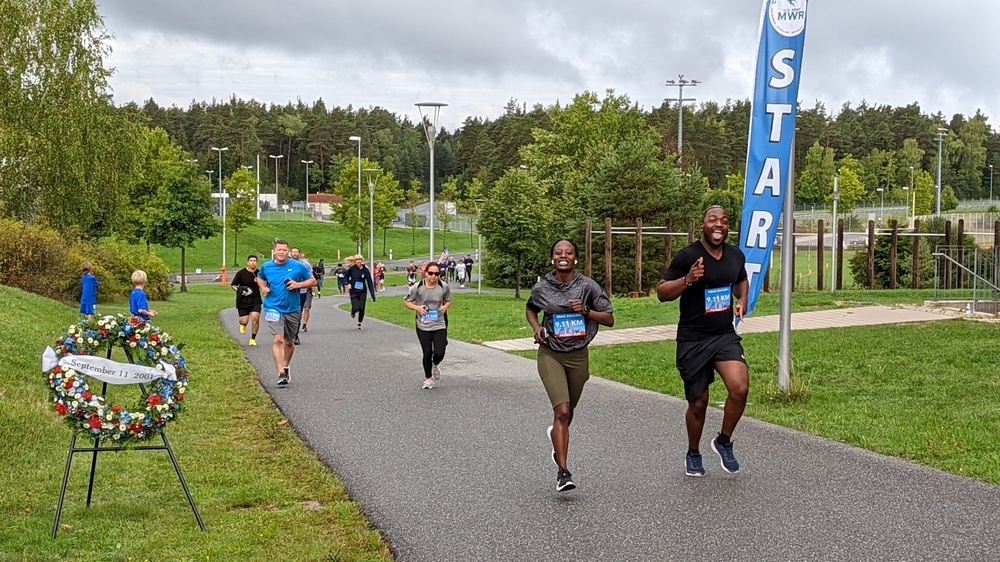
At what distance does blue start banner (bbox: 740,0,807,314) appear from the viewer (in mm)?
10297

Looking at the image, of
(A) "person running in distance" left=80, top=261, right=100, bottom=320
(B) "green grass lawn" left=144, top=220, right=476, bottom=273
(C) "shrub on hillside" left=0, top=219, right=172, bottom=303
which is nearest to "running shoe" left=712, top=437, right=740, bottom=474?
(A) "person running in distance" left=80, top=261, right=100, bottom=320

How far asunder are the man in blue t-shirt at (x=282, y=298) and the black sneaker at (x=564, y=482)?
6.66 metres

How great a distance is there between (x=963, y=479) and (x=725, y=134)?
11545 centimetres

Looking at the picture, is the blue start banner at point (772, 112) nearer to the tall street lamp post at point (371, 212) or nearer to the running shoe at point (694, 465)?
the running shoe at point (694, 465)

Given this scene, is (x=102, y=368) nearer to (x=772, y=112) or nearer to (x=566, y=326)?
(x=566, y=326)

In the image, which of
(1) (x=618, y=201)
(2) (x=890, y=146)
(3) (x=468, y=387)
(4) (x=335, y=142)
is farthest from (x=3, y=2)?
(2) (x=890, y=146)

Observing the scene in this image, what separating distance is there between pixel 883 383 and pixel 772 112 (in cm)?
348

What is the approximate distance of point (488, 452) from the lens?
8.30 meters

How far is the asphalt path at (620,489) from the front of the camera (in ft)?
18.2

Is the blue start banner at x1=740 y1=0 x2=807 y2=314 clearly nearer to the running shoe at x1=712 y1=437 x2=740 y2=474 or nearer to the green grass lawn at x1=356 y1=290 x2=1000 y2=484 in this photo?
the green grass lawn at x1=356 y1=290 x2=1000 y2=484

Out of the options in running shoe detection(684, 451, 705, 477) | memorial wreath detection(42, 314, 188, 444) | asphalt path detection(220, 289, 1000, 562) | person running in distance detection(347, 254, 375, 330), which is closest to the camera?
asphalt path detection(220, 289, 1000, 562)

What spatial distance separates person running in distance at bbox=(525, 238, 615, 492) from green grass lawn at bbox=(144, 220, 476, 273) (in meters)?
70.9

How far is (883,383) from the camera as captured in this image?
11625 mm

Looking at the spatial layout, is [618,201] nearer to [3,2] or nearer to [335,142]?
[3,2]
